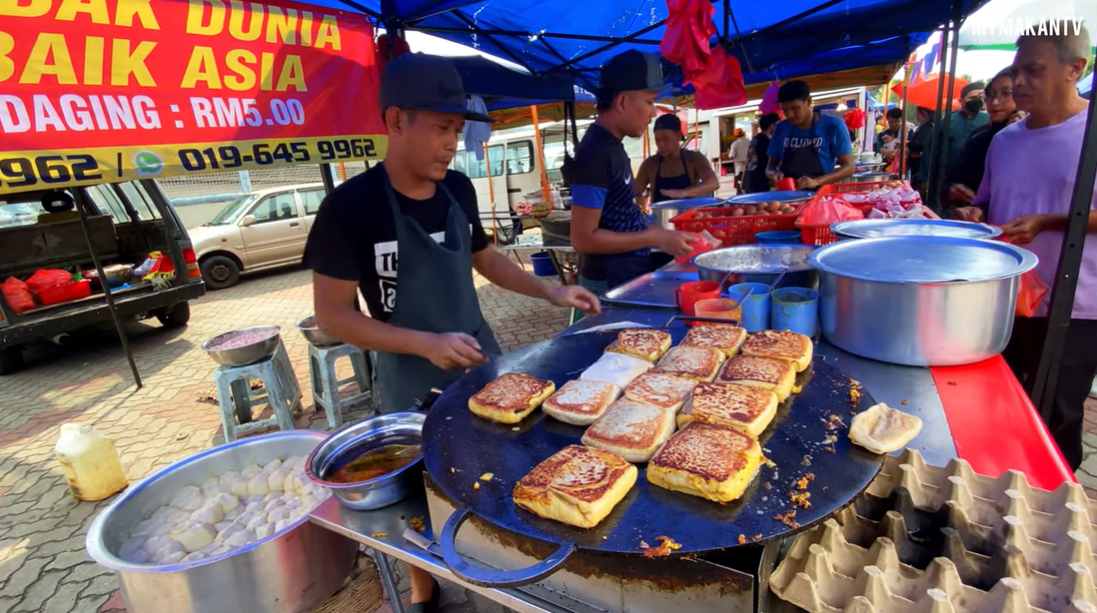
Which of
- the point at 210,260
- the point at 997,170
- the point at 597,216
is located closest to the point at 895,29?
the point at 997,170

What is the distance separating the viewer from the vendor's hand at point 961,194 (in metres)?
3.34

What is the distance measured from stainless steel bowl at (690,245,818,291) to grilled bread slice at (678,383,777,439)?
0.93 meters

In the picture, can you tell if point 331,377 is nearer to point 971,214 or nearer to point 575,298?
point 575,298

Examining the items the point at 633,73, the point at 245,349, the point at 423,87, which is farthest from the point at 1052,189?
the point at 245,349

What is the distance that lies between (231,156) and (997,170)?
4709 millimetres

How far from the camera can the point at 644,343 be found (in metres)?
1.80

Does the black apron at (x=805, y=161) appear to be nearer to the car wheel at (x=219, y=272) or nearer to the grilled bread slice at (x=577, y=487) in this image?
the grilled bread slice at (x=577, y=487)

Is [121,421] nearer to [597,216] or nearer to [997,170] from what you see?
[597,216]

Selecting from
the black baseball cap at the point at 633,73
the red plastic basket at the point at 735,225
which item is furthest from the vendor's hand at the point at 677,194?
the black baseball cap at the point at 633,73

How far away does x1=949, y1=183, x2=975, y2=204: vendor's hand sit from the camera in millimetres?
3338

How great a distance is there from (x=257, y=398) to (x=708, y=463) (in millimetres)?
5014

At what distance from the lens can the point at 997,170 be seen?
2.72m

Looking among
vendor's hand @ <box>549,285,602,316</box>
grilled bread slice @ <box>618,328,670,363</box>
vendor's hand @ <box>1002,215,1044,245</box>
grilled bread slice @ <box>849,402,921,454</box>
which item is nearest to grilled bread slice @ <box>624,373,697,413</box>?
grilled bread slice @ <box>618,328,670,363</box>

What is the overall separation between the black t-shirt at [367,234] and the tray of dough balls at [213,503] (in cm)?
71
